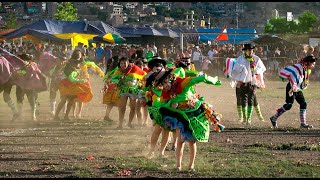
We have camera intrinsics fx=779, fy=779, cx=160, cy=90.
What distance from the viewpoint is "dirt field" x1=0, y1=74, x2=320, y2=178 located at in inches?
454

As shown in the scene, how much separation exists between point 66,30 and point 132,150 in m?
33.2

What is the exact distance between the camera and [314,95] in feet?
92.4

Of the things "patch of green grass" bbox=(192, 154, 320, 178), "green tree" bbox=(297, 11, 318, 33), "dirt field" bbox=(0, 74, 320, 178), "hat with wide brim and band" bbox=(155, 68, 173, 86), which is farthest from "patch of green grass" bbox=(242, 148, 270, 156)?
"green tree" bbox=(297, 11, 318, 33)

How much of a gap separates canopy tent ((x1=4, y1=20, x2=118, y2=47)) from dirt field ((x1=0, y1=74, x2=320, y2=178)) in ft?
72.5

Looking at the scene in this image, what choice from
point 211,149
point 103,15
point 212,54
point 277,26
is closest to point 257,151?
point 211,149

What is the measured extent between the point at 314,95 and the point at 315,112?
632cm

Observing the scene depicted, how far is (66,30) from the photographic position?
153 feet

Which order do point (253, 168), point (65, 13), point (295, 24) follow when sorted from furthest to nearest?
point (295, 24), point (65, 13), point (253, 168)

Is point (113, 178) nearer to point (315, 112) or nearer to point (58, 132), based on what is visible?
point (58, 132)

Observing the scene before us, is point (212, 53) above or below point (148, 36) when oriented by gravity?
above

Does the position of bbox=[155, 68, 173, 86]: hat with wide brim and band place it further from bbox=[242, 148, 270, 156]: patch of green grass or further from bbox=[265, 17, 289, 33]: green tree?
bbox=[265, 17, 289, 33]: green tree

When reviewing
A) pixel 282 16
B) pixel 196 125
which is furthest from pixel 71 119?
pixel 282 16

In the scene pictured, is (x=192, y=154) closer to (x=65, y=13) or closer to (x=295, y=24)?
(x=65, y=13)

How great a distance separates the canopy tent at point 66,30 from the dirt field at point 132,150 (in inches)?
870
